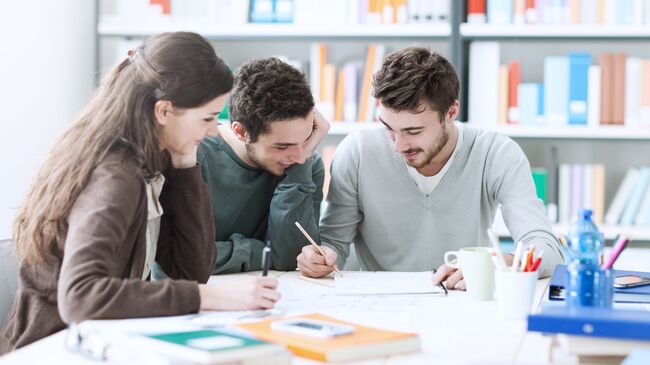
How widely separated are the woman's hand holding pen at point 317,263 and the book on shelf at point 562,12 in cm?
173

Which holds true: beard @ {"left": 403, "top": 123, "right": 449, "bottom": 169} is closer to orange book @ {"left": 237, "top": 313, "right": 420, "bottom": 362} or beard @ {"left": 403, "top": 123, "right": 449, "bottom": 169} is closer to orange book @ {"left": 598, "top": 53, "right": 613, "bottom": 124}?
orange book @ {"left": 237, "top": 313, "right": 420, "bottom": 362}

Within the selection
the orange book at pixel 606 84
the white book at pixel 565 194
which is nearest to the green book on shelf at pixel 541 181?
the white book at pixel 565 194

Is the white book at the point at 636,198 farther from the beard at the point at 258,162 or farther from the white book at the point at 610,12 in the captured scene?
the beard at the point at 258,162

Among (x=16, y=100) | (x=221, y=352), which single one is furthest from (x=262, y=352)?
(x=16, y=100)

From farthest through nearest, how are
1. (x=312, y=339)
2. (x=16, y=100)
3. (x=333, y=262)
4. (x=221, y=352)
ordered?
(x=16, y=100), (x=333, y=262), (x=312, y=339), (x=221, y=352)

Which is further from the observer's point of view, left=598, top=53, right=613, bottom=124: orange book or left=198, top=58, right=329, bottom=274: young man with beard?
left=598, top=53, right=613, bottom=124: orange book

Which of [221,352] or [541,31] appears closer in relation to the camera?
[221,352]


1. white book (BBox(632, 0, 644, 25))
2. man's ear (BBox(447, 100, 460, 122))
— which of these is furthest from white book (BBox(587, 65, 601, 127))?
man's ear (BBox(447, 100, 460, 122))

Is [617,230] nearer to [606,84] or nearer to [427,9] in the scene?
[606,84]

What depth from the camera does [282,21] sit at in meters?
3.47

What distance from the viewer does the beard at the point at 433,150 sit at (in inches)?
87.5

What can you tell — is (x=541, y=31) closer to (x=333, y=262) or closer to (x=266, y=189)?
(x=266, y=189)

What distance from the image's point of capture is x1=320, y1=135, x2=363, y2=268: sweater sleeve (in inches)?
89.2

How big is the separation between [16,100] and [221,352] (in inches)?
92.2
